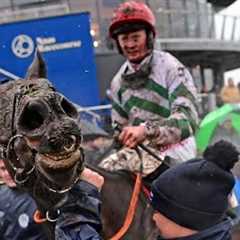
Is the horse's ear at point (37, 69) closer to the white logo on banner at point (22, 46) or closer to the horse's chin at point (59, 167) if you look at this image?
the horse's chin at point (59, 167)

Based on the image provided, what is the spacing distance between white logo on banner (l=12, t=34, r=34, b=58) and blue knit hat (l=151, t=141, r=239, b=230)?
19.9ft

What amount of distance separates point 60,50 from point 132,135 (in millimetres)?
5899

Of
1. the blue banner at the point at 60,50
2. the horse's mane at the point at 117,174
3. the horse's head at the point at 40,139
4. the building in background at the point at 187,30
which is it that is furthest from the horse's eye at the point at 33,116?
the building in background at the point at 187,30

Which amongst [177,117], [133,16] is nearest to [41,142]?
[177,117]

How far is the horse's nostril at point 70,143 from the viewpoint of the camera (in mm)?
1413

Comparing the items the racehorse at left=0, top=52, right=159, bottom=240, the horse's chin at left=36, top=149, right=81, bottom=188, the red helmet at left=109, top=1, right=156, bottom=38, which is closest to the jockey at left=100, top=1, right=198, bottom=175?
the red helmet at left=109, top=1, right=156, bottom=38

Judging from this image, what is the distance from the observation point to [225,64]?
22609mm

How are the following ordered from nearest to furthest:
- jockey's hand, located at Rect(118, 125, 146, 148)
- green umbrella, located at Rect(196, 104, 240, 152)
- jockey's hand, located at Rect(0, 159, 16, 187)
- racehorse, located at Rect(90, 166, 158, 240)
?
jockey's hand, located at Rect(0, 159, 16, 187), racehorse, located at Rect(90, 166, 158, 240), jockey's hand, located at Rect(118, 125, 146, 148), green umbrella, located at Rect(196, 104, 240, 152)

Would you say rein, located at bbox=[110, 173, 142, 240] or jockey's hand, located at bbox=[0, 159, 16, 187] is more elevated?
jockey's hand, located at bbox=[0, 159, 16, 187]

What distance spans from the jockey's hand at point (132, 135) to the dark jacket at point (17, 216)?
74 centimetres

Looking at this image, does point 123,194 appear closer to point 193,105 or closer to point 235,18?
point 193,105

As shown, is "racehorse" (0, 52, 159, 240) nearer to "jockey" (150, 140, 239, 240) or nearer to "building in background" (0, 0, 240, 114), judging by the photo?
"jockey" (150, 140, 239, 240)

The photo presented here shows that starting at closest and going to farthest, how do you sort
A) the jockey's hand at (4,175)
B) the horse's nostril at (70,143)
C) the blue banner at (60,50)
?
the horse's nostril at (70,143) < the jockey's hand at (4,175) < the blue banner at (60,50)

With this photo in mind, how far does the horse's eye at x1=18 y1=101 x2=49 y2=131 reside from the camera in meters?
1.45
